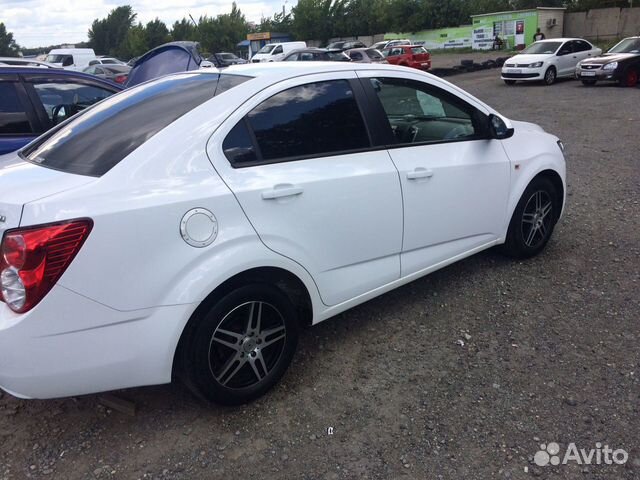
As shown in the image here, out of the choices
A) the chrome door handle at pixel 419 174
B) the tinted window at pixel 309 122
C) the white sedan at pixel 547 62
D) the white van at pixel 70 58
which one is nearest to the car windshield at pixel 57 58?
the white van at pixel 70 58

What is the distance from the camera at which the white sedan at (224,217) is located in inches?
89.5

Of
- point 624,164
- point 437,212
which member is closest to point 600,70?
point 624,164

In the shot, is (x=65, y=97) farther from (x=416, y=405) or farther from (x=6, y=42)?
(x=6, y=42)

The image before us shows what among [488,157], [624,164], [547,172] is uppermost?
[488,157]

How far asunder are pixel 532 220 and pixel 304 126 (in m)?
2.31

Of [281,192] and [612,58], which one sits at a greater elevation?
[281,192]

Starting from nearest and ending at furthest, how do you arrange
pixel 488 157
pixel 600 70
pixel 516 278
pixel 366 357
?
pixel 366 357
pixel 488 157
pixel 516 278
pixel 600 70

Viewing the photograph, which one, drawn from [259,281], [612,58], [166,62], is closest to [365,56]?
[612,58]

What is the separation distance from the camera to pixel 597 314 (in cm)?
369

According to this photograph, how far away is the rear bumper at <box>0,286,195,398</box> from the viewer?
2238mm

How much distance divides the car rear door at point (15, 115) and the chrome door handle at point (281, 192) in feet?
10.0

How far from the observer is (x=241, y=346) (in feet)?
9.11

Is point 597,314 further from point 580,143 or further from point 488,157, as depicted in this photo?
point 580,143

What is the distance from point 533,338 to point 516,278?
0.92 metres
